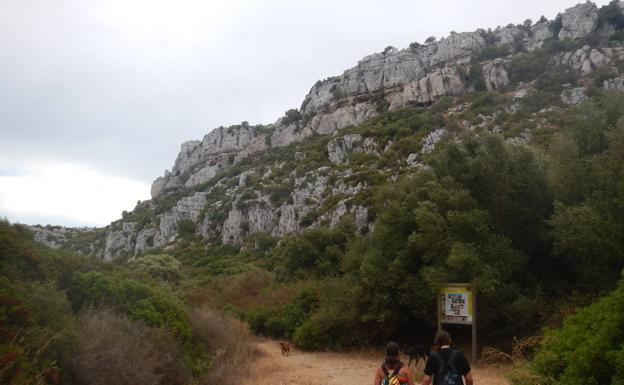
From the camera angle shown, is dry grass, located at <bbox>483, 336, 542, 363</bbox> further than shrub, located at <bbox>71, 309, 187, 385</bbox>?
Yes

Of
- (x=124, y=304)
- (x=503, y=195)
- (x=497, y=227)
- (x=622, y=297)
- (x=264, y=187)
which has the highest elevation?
(x=264, y=187)

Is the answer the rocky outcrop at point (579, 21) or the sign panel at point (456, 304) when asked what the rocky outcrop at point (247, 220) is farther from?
the rocky outcrop at point (579, 21)

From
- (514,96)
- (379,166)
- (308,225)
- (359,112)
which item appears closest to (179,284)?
(308,225)

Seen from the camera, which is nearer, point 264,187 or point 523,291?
point 523,291

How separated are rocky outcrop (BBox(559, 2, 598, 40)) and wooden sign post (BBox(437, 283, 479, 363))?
62383 millimetres

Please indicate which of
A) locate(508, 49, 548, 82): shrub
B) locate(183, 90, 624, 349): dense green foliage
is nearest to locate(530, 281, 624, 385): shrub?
locate(183, 90, 624, 349): dense green foliage

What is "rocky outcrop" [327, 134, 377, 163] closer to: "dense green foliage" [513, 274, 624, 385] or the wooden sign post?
the wooden sign post

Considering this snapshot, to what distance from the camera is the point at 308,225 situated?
41469 millimetres

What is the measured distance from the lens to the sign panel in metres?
11.2

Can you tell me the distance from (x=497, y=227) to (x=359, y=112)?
196ft

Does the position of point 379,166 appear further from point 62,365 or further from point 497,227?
point 62,365

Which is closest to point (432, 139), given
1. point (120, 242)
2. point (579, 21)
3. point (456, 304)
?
point (456, 304)

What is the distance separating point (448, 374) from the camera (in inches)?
201

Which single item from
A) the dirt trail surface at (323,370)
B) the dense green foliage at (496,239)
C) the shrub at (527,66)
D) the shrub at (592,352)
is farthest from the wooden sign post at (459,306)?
the shrub at (527,66)
